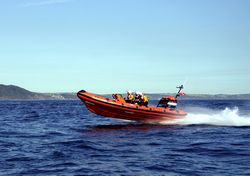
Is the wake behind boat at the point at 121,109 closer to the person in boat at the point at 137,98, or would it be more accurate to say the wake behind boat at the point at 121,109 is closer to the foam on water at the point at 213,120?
the person in boat at the point at 137,98

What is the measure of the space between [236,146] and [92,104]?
13683 mm

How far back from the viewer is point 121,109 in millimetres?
28531

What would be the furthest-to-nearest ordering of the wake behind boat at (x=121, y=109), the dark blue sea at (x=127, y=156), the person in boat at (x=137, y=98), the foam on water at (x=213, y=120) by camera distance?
1. the foam on water at (x=213, y=120)
2. the person in boat at (x=137, y=98)
3. the wake behind boat at (x=121, y=109)
4. the dark blue sea at (x=127, y=156)

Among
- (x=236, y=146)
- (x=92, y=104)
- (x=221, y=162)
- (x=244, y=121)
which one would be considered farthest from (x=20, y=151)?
(x=244, y=121)

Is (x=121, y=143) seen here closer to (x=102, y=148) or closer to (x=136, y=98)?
(x=102, y=148)

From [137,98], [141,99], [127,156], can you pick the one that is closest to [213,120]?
[141,99]

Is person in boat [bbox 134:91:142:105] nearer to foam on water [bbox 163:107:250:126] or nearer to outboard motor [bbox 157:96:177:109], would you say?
outboard motor [bbox 157:96:177:109]

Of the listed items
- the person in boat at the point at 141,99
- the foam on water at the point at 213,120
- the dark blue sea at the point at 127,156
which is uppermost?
the person in boat at the point at 141,99

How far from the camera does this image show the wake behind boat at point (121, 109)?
2839 centimetres

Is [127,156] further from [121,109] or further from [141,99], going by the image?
[141,99]

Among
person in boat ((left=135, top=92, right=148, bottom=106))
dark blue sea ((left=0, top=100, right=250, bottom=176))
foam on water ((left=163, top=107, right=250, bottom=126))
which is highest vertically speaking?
person in boat ((left=135, top=92, right=148, bottom=106))

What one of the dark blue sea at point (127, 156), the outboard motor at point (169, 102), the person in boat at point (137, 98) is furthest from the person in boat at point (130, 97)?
the dark blue sea at point (127, 156)

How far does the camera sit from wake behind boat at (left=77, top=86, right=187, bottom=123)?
28.4m

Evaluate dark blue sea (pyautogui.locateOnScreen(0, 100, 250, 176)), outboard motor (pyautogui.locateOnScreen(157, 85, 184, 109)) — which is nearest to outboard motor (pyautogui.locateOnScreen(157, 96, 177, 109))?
outboard motor (pyautogui.locateOnScreen(157, 85, 184, 109))
